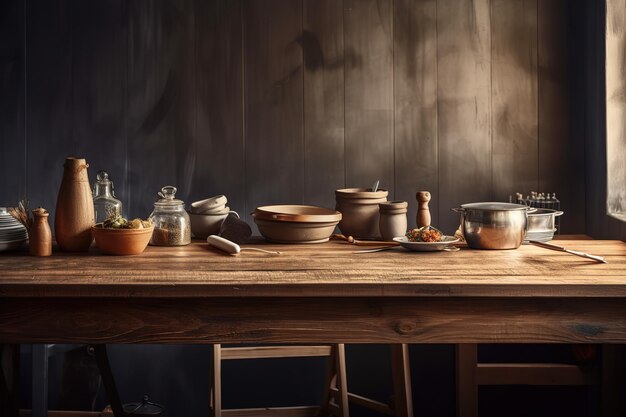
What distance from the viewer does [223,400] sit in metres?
3.68

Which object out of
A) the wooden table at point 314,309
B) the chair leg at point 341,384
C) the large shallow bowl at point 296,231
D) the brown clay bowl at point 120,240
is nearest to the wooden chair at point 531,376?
the chair leg at point 341,384

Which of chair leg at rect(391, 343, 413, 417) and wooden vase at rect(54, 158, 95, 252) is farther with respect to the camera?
chair leg at rect(391, 343, 413, 417)

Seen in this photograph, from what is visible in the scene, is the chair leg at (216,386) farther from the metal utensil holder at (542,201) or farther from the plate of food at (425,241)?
the metal utensil holder at (542,201)

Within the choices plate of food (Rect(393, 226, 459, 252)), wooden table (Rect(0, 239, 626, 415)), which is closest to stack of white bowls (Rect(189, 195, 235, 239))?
plate of food (Rect(393, 226, 459, 252))

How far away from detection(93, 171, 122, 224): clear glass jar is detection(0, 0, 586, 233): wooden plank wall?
2.34ft

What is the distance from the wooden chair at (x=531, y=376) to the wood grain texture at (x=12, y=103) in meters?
2.19

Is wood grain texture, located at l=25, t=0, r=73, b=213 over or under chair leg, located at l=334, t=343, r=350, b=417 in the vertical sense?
over

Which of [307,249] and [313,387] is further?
[313,387]

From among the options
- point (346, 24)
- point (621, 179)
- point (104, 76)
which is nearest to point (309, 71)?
point (346, 24)

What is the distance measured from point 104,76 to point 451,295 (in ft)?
7.41

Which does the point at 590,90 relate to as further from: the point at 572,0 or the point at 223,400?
the point at 223,400

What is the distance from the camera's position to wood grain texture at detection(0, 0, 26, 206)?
358 cm

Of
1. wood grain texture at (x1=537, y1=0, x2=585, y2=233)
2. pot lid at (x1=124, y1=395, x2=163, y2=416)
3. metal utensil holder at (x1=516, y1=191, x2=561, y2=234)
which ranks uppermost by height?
wood grain texture at (x1=537, y1=0, x2=585, y2=233)

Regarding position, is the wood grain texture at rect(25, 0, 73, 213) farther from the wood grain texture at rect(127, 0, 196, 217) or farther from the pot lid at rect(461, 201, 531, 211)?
the pot lid at rect(461, 201, 531, 211)
